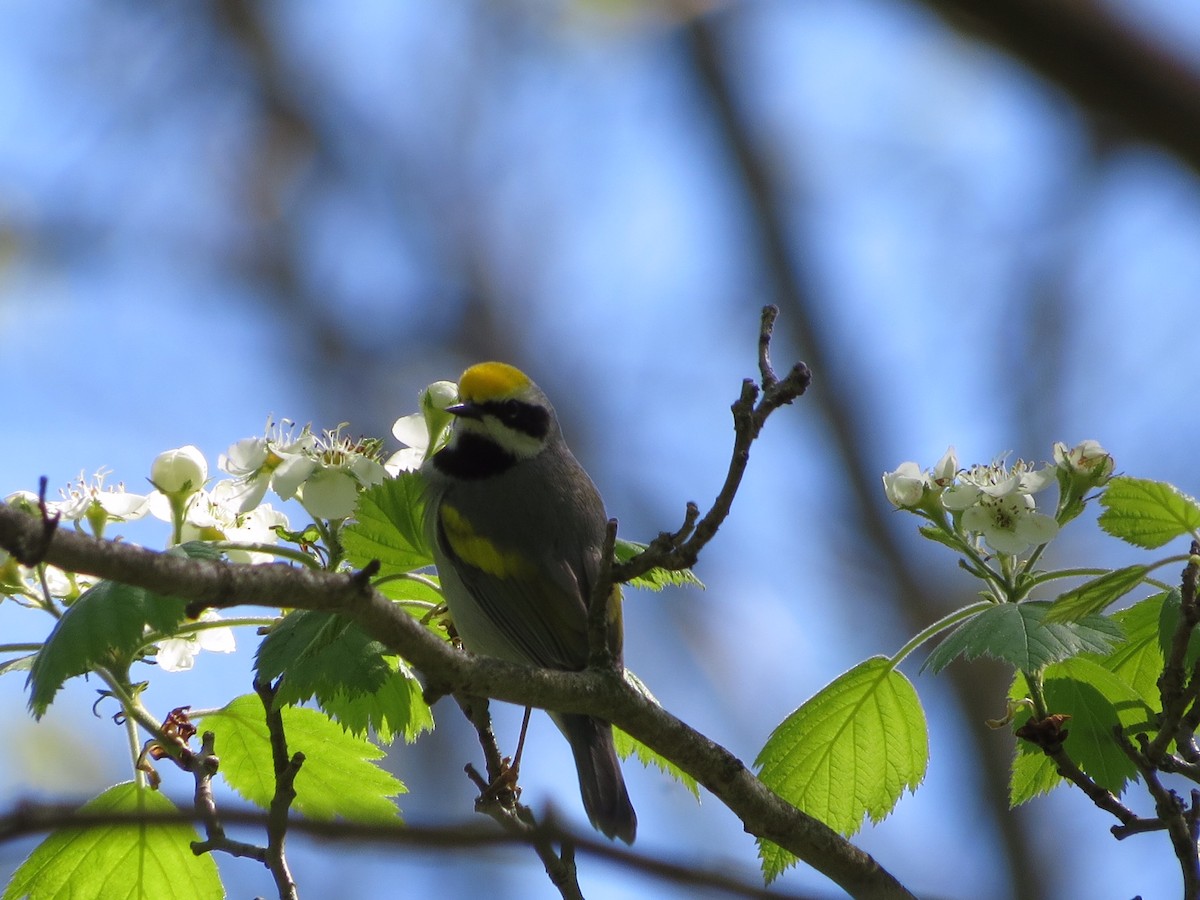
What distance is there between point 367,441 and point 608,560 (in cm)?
113

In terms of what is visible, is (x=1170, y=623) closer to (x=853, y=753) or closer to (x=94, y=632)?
(x=853, y=753)

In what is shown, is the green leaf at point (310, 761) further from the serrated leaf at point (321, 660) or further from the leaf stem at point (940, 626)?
the leaf stem at point (940, 626)

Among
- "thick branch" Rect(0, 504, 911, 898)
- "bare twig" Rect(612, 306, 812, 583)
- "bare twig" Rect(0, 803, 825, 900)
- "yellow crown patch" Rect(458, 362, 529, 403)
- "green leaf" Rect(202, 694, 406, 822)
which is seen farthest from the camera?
"yellow crown patch" Rect(458, 362, 529, 403)

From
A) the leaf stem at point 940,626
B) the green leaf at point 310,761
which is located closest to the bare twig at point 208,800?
the green leaf at point 310,761

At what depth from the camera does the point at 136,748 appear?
279cm

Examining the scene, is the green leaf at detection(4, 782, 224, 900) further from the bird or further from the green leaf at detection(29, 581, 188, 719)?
the bird

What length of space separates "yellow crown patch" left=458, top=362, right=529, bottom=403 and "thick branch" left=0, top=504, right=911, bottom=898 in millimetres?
1675

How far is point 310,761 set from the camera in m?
2.90

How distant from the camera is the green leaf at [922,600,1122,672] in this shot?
2312 millimetres

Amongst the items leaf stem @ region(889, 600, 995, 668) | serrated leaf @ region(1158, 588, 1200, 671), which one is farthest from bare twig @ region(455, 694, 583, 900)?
serrated leaf @ region(1158, 588, 1200, 671)

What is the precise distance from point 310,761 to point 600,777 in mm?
716

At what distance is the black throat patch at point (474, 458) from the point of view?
3.96 meters

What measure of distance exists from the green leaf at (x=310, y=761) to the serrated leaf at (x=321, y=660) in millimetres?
472

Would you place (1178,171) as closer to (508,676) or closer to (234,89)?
(508,676)
